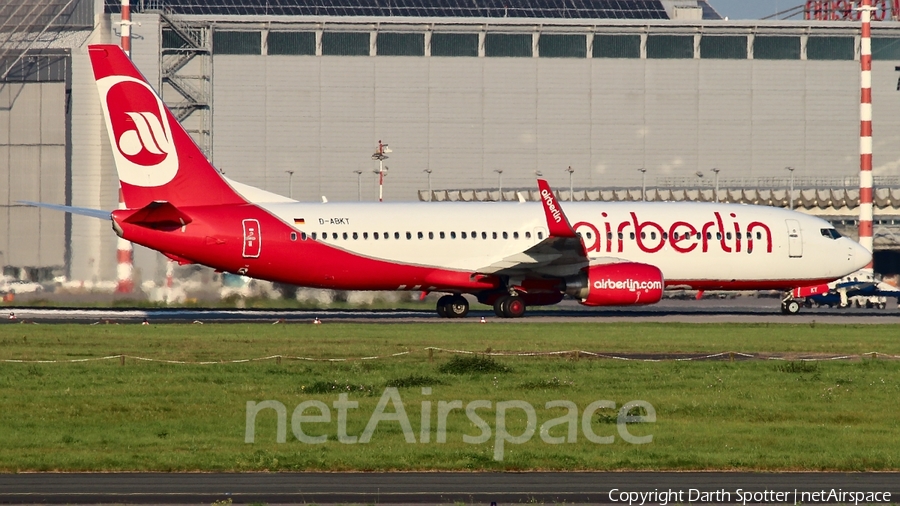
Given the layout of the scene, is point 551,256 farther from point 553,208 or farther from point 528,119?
point 528,119

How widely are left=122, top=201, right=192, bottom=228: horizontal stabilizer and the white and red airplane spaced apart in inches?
1.8

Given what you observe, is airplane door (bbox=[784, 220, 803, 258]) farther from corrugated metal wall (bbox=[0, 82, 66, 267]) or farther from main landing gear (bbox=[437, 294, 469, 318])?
corrugated metal wall (bbox=[0, 82, 66, 267])

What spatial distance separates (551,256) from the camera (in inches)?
1657

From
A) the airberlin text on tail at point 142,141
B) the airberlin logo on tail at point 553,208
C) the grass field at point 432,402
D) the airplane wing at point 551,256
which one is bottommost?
the grass field at point 432,402

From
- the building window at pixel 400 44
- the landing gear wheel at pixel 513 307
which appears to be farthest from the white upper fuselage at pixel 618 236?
the building window at pixel 400 44

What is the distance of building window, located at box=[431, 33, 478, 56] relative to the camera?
8688cm

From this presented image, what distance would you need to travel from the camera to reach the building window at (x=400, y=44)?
283 feet

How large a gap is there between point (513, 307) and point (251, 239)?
9.64 metres

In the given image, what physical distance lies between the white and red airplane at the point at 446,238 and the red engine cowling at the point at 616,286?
5cm

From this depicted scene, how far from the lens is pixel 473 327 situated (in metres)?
38.5

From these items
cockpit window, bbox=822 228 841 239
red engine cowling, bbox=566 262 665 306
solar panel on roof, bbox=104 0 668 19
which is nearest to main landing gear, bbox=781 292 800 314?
cockpit window, bbox=822 228 841 239

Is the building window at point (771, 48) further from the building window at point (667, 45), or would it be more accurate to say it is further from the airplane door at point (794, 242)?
the airplane door at point (794, 242)

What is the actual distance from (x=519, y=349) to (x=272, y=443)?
13977mm

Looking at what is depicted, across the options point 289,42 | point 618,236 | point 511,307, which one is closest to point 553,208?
point 618,236
